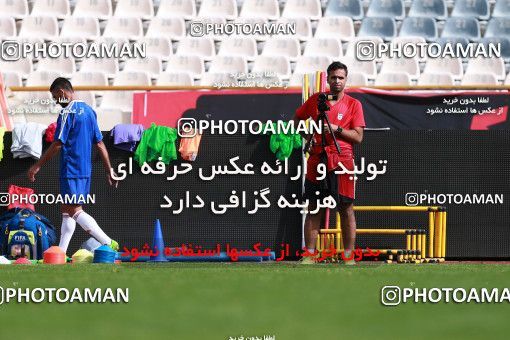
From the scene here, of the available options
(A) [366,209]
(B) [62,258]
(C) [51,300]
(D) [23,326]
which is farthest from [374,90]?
(D) [23,326]

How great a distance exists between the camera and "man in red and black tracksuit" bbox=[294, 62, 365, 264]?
967cm

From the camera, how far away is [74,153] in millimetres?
10953

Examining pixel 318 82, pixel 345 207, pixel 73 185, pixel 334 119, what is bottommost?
pixel 345 207

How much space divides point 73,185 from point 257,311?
19.6 feet

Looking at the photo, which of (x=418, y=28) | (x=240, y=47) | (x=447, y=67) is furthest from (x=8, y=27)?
(x=447, y=67)

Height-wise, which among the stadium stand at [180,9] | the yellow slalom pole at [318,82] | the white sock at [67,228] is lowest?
the white sock at [67,228]

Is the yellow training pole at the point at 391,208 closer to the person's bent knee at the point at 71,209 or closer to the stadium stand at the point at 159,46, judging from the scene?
the person's bent knee at the point at 71,209

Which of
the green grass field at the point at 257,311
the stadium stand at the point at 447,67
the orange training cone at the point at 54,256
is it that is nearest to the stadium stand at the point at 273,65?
the stadium stand at the point at 447,67

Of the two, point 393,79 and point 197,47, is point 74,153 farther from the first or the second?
point 393,79

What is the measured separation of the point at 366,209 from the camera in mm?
11688

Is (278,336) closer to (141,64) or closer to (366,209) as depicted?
(366,209)

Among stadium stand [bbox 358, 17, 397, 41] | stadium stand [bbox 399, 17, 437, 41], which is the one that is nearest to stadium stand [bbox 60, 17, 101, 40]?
stadium stand [bbox 358, 17, 397, 41]

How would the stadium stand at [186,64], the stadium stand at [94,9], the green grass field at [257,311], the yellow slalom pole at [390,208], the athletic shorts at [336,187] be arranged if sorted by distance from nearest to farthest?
the green grass field at [257,311] < the athletic shorts at [336,187] < the yellow slalom pole at [390,208] < the stadium stand at [186,64] < the stadium stand at [94,9]

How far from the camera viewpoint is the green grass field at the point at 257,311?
4605 mm
